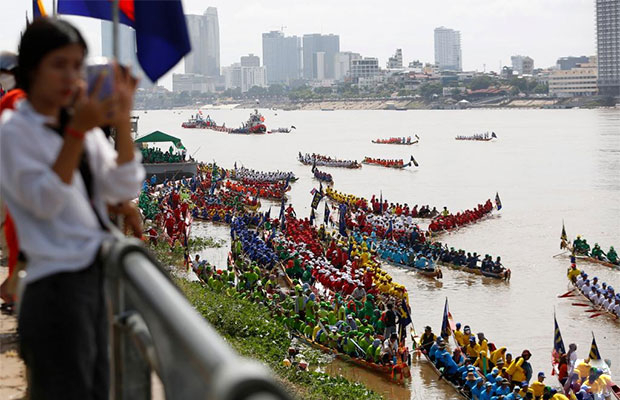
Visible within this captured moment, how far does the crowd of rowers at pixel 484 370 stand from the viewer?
10297mm

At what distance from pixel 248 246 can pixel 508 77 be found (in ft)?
521

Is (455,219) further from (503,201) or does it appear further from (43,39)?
(43,39)

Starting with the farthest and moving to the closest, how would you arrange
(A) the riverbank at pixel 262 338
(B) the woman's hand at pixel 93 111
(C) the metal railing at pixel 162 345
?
(A) the riverbank at pixel 262 338
(B) the woman's hand at pixel 93 111
(C) the metal railing at pixel 162 345

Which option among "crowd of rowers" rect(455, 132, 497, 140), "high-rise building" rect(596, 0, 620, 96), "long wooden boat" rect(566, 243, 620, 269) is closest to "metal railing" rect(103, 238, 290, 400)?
"long wooden boat" rect(566, 243, 620, 269)

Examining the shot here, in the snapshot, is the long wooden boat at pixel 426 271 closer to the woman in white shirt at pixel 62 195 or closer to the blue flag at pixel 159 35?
the blue flag at pixel 159 35

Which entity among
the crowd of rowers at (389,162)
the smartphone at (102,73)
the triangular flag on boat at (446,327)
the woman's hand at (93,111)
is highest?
the smartphone at (102,73)

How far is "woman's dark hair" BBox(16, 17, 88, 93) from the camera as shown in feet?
7.38

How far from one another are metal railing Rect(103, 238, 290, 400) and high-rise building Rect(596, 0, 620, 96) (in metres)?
143

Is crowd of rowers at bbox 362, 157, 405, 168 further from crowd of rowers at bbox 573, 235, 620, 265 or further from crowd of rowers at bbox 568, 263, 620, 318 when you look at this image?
crowd of rowers at bbox 568, 263, 620, 318

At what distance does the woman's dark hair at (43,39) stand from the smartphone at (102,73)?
8cm

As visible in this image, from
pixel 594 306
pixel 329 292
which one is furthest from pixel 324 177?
pixel 329 292

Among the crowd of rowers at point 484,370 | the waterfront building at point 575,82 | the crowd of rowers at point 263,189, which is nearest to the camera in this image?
the crowd of rowers at point 484,370

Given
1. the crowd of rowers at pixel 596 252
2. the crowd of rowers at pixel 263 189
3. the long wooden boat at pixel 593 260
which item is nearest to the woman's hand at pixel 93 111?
the long wooden boat at pixel 593 260

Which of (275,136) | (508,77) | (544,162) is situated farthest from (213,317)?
(508,77)
